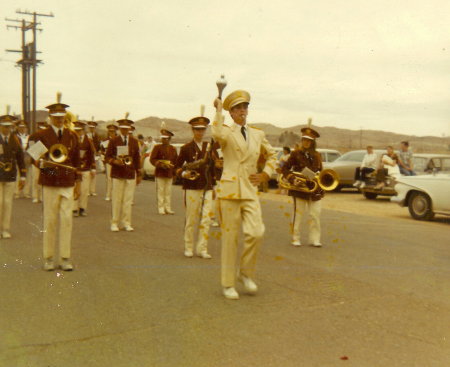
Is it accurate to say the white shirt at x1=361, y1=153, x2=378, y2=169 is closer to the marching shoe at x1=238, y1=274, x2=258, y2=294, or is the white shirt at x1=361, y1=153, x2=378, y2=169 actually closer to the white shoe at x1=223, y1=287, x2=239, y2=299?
the marching shoe at x1=238, y1=274, x2=258, y2=294

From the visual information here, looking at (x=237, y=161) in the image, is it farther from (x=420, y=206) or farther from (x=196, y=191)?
(x=420, y=206)

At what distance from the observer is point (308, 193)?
35.4ft

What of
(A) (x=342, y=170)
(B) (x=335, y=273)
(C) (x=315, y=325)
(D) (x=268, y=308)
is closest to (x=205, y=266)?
(B) (x=335, y=273)

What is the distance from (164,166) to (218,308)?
8794 mm

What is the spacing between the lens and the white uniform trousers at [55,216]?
27.2 feet

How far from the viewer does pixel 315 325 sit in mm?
5852

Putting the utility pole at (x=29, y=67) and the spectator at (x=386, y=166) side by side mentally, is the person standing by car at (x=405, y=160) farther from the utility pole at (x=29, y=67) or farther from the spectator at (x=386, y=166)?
the utility pole at (x=29, y=67)

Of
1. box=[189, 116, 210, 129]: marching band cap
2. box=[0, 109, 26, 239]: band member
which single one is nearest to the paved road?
box=[0, 109, 26, 239]: band member

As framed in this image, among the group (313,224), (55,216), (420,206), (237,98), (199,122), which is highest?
(237,98)

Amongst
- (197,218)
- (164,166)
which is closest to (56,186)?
(197,218)

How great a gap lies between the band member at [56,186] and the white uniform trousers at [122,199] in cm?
386

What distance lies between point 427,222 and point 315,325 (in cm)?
1018

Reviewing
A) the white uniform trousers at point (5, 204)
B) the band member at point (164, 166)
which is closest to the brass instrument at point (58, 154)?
the white uniform trousers at point (5, 204)

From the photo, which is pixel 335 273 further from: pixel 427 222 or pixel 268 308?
pixel 427 222
